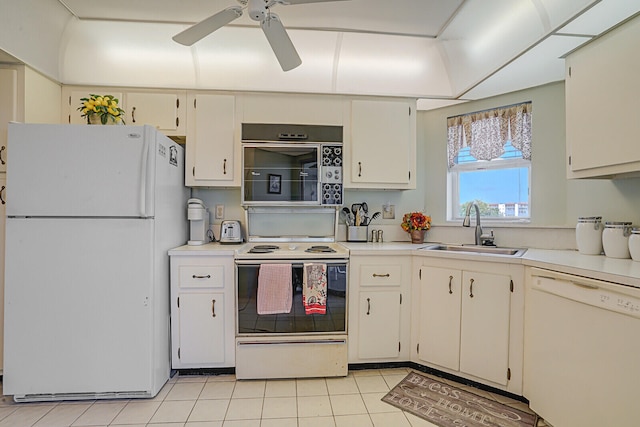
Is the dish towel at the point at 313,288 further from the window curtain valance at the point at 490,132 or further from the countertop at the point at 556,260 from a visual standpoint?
the window curtain valance at the point at 490,132

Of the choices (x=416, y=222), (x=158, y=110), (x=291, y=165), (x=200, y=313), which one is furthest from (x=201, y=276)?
(x=416, y=222)

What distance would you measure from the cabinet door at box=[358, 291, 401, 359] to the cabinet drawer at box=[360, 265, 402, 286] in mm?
73

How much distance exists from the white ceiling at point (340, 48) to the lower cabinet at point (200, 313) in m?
1.47

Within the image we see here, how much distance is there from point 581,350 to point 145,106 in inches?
127

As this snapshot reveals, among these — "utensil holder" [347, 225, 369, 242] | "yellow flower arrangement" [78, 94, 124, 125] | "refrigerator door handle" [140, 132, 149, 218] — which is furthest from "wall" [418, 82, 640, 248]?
"yellow flower arrangement" [78, 94, 124, 125]

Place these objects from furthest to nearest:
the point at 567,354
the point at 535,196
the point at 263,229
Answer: the point at 263,229 < the point at 535,196 < the point at 567,354

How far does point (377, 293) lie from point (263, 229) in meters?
1.18

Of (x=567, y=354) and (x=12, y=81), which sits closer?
(x=567, y=354)

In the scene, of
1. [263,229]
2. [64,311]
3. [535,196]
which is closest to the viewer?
[64,311]

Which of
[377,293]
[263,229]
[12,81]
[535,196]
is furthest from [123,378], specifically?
[535,196]

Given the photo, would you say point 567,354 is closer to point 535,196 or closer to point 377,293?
point 377,293

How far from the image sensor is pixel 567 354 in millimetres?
1515

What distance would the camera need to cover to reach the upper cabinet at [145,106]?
236cm

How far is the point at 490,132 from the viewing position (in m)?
2.61
